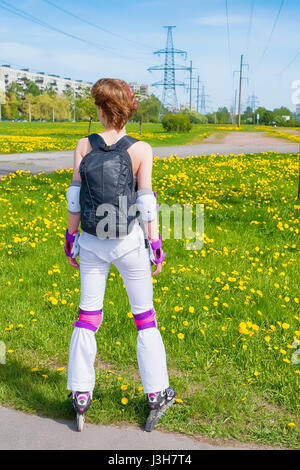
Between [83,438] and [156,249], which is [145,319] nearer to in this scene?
[156,249]

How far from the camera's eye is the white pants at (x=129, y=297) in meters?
2.95

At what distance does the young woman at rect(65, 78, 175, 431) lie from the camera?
2.79 meters

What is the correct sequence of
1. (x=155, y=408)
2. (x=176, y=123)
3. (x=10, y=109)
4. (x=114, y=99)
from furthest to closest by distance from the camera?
1. (x=10, y=109)
2. (x=176, y=123)
3. (x=155, y=408)
4. (x=114, y=99)

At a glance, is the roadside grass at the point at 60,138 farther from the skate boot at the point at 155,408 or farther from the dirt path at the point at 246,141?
the skate boot at the point at 155,408

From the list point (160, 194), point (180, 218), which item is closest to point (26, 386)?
point (180, 218)

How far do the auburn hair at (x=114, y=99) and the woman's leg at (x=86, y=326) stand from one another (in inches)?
34.8

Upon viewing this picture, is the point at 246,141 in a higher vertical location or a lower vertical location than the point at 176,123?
lower

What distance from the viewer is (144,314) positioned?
307cm

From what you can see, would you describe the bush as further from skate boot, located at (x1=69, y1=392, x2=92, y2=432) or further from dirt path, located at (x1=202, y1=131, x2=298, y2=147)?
skate boot, located at (x1=69, y1=392, x2=92, y2=432)

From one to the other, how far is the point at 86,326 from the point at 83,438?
721mm

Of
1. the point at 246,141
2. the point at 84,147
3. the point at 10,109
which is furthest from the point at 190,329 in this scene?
the point at 10,109

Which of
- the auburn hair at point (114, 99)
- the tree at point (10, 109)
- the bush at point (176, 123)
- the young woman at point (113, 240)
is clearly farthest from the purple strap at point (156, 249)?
the tree at point (10, 109)

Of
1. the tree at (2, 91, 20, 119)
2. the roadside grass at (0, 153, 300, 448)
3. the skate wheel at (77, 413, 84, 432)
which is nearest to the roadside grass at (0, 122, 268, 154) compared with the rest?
the roadside grass at (0, 153, 300, 448)
